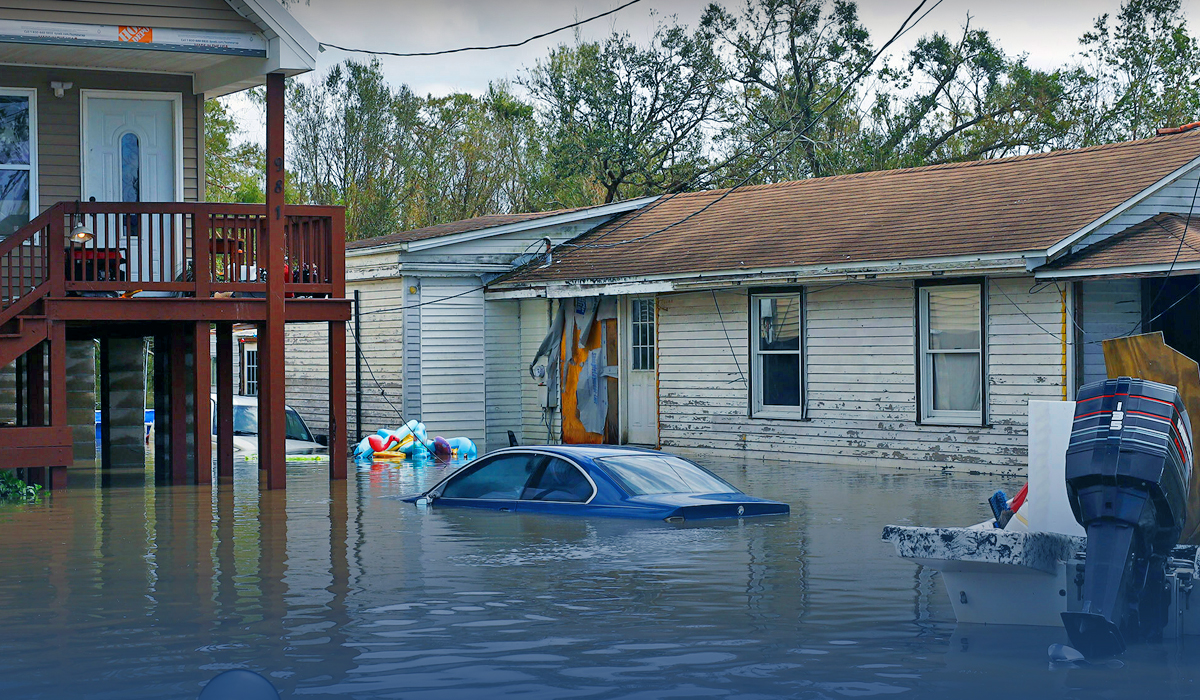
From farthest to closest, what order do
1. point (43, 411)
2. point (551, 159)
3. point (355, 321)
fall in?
point (551, 159), point (355, 321), point (43, 411)

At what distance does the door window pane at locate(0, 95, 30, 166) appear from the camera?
18.7 meters

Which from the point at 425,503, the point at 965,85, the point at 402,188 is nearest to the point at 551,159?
the point at 402,188

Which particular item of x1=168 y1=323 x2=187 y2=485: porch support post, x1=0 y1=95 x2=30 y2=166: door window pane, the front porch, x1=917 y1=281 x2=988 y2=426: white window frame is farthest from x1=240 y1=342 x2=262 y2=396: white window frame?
x1=917 y1=281 x2=988 y2=426: white window frame

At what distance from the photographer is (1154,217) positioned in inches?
764

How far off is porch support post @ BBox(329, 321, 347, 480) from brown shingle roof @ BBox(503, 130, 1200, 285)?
22.3 ft

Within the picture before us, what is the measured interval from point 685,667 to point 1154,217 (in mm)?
14189

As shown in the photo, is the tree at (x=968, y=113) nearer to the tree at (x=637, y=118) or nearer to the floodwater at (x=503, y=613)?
the tree at (x=637, y=118)

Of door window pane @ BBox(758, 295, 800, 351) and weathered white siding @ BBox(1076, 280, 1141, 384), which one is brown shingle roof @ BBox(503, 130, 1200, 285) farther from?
weathered white siding @ BBox(1076, 280, 1141, 384)

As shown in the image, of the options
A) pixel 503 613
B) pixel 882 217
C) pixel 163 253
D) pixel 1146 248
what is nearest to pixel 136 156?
pixel 163 253

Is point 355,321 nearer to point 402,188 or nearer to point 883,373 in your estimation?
point 883,373

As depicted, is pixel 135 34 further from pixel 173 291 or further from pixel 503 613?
pixel 503 613

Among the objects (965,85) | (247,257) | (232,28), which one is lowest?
(247,257)

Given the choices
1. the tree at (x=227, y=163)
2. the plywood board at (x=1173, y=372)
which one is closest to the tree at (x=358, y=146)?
the tree at (x=227, y=163)

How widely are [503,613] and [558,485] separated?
14.4 ft
